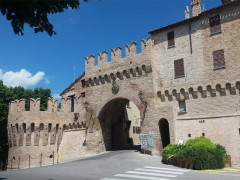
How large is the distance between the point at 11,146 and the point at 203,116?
21457 mm

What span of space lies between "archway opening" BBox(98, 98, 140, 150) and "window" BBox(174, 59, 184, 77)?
6669mm

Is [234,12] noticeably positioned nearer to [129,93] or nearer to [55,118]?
[129,93]

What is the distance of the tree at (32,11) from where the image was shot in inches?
274

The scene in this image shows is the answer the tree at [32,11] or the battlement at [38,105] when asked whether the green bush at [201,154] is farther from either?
the battlement at [38,105]

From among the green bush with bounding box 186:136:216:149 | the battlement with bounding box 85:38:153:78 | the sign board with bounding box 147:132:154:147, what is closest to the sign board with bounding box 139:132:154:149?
the sign board with bounding box 147:132:154:147

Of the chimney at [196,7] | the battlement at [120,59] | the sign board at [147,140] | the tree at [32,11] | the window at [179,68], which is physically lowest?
the sign board at [147,140]

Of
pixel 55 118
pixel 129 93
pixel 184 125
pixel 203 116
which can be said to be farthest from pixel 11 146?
pixel 203 116

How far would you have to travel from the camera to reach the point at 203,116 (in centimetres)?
1969

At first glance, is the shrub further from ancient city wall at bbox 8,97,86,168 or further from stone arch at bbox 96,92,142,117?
ancient city wall at bbox 8,97,86,168

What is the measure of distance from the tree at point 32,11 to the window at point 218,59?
15.2 metres

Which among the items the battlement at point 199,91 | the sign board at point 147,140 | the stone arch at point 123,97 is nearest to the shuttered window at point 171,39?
the battlement at point 199,91

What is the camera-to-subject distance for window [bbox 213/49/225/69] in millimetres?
19395

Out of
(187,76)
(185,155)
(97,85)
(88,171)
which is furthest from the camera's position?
(97,85)

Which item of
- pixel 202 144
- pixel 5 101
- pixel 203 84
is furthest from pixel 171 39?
pixel 5 101
